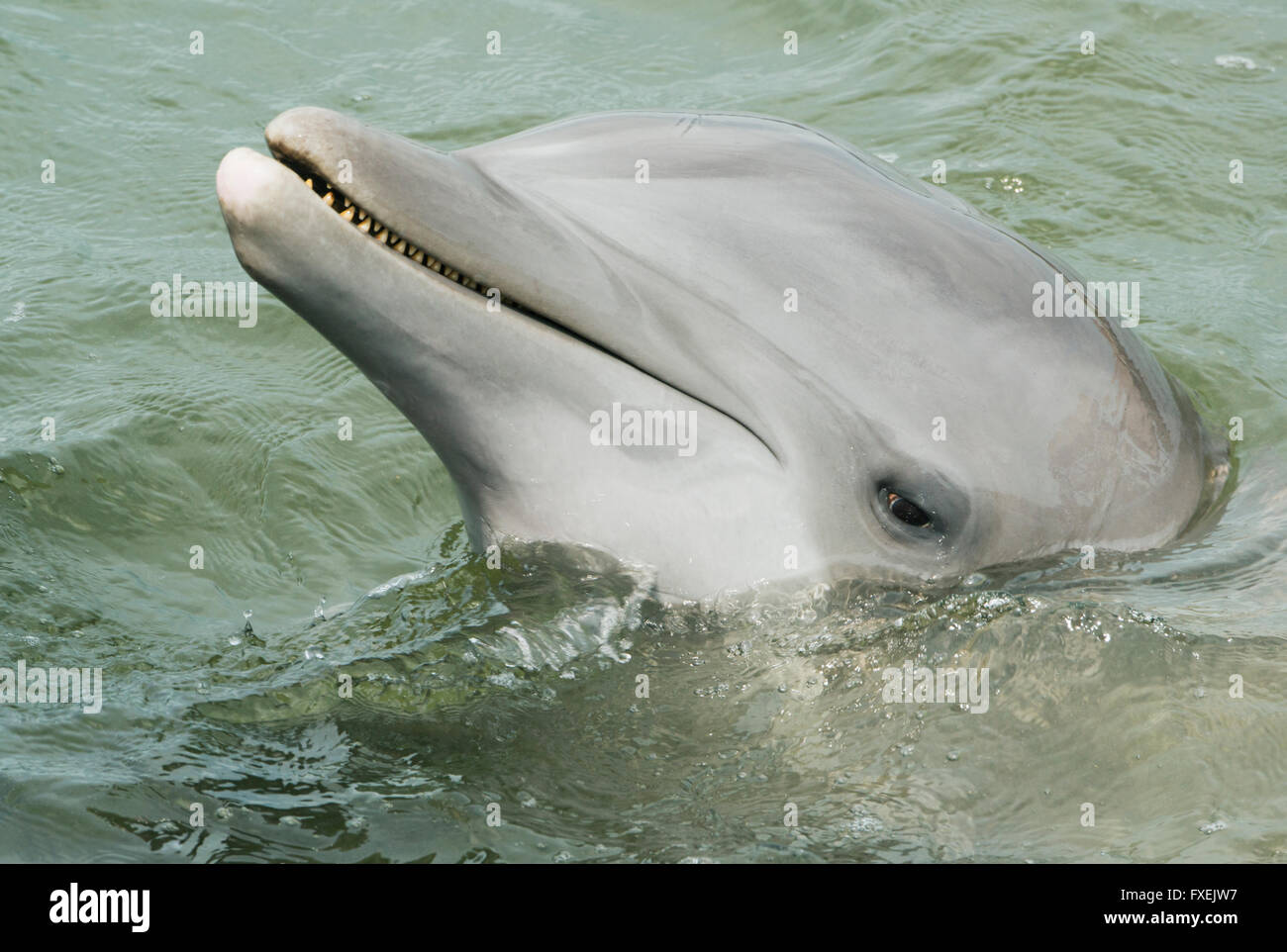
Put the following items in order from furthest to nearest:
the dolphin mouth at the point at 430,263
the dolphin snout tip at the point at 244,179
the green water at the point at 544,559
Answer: the green water at the point at 544,559 < the dolphin mouth at the point at 430,263 < the dolphin snout tip at the point at 244,179

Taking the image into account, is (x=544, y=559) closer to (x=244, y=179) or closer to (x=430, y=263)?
(x=430, y=263)

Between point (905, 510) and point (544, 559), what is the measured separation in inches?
44.5

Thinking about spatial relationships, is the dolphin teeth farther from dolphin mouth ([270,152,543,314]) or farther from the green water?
the green water

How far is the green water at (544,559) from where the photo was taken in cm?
429

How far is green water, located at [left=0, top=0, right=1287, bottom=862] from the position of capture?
429 centimetres

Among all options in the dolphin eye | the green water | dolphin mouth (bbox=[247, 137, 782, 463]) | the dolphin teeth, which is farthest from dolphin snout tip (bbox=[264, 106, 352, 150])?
the dolphin eye

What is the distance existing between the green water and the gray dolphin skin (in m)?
0.24

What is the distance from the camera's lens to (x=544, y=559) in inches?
192

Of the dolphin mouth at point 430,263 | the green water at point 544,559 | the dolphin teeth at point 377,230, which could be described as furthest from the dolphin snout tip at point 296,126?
the green water at point 544,559

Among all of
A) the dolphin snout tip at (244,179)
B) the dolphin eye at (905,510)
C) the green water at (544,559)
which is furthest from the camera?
the dolphin eye at (905,510)

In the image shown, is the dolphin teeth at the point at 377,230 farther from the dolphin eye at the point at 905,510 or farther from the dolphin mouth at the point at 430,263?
the dolphin eye at the point at 905,510
